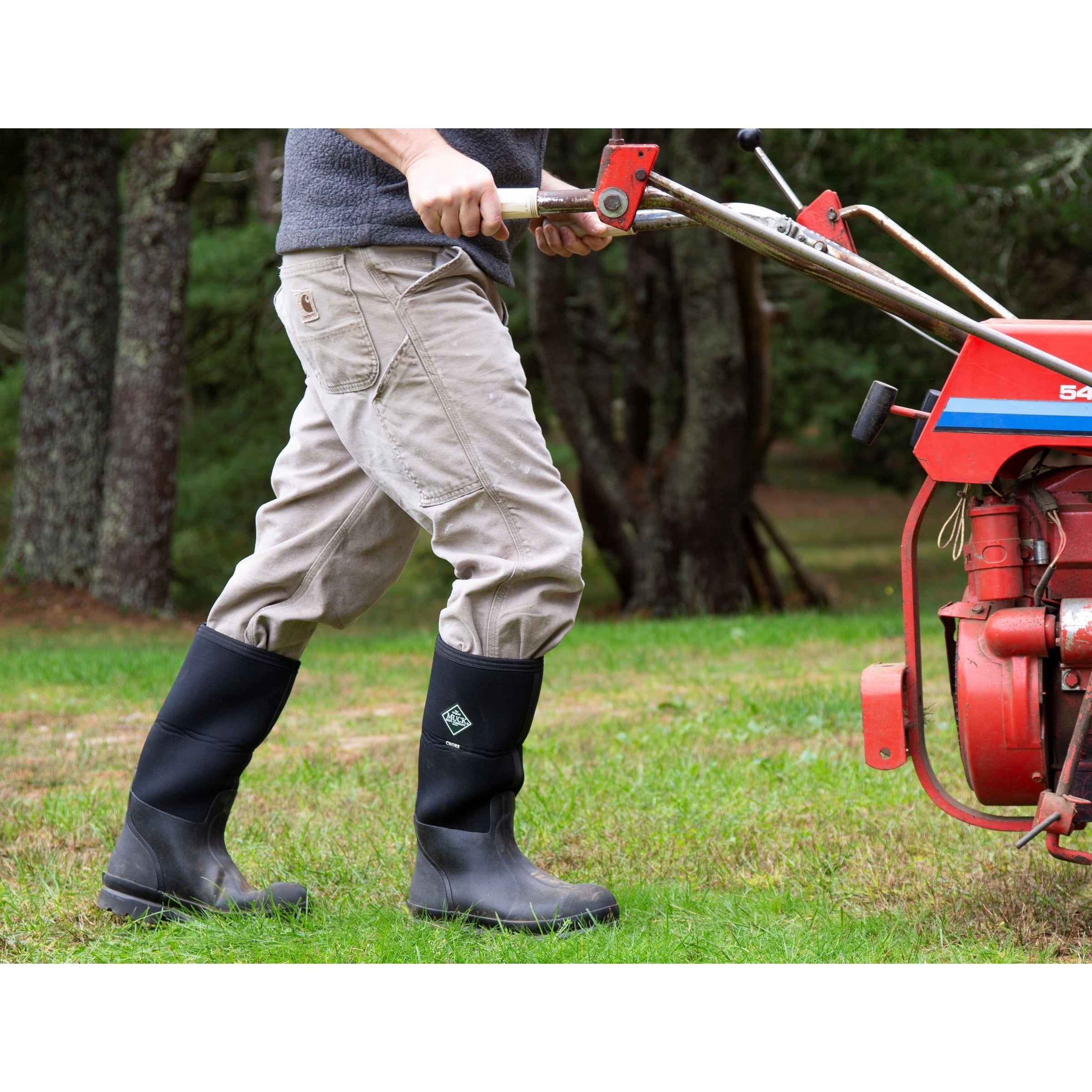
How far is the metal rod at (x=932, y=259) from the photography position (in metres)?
2.52

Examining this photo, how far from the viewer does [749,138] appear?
8.40 feet

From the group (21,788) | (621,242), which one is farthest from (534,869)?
(621,242)

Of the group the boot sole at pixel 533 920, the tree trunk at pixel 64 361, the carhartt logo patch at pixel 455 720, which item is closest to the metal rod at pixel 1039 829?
the boot sole at pixel 533 920

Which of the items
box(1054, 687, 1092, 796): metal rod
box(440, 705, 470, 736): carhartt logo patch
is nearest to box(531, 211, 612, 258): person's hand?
box(440, 705, 470, 736): carhartt logo patch

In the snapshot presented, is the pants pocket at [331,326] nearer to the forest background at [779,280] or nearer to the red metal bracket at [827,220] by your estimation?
the red metal bracket at [827,220]

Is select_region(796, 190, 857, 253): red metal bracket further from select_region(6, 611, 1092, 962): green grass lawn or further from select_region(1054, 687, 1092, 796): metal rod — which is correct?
select_region(6, 611, 1092, 962): green grass lawn

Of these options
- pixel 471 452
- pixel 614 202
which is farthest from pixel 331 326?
pixel 614 202

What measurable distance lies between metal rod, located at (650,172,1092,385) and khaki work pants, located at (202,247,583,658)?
0.46 metres

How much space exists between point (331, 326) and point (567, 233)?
0.61 metres

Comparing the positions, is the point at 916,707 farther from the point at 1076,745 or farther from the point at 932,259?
the point at 932,259

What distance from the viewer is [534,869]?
257 centimetres

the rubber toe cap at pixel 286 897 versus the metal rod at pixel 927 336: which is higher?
the metal rod at pixel 927 336

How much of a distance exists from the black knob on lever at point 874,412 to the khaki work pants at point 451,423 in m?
0.54

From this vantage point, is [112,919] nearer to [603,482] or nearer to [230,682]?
[230,682]
